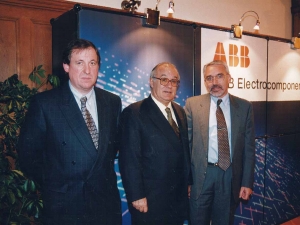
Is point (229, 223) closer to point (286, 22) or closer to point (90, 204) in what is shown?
point (90, 204)

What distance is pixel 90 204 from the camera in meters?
2.06

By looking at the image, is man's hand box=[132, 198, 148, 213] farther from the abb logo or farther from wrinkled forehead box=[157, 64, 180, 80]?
the abb logo

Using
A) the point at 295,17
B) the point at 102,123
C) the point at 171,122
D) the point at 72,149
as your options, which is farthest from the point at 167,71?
the point at 295,17

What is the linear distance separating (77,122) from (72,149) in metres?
0.19

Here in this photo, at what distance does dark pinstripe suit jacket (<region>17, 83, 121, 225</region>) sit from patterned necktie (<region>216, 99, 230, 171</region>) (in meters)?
1.11

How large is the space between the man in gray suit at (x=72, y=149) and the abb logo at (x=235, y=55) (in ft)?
5.53

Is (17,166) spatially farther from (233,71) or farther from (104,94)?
(233,71)

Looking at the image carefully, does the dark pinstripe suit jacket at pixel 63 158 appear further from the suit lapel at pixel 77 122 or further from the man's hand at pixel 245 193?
the man's hand at pixel 245 193

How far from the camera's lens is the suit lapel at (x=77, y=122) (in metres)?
2.00

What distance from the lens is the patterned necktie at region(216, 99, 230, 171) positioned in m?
2.67

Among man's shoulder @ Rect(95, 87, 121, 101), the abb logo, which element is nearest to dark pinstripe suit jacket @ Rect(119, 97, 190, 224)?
man's shoulder @ Rect(95, 87, 121, 101)

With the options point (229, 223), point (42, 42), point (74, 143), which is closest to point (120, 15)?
point (42, 42)

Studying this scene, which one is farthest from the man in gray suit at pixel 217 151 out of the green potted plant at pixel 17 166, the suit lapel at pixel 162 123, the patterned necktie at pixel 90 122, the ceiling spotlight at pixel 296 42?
the ceiling spotlight at pixel 296 42

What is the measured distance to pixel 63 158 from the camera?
1998mm
